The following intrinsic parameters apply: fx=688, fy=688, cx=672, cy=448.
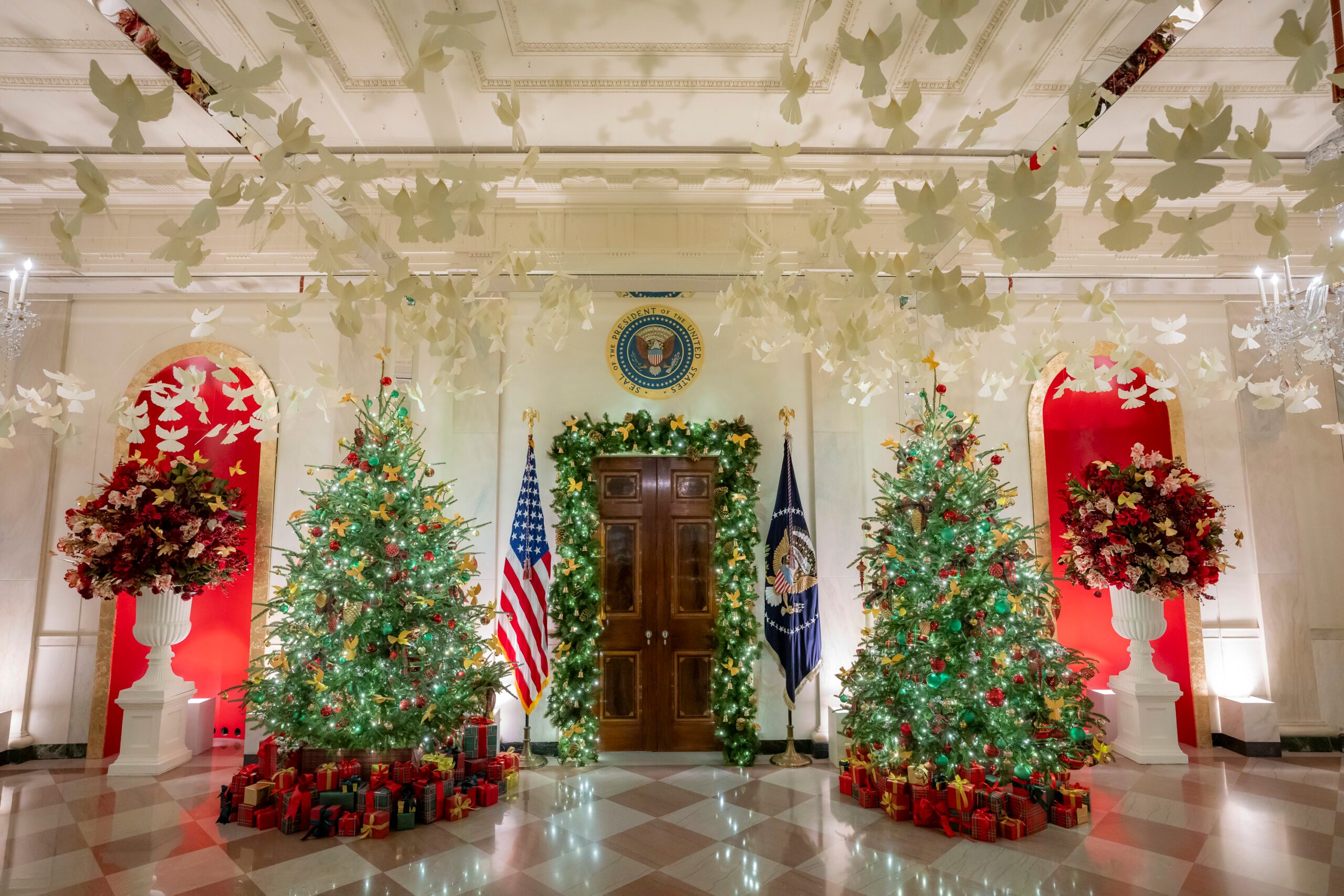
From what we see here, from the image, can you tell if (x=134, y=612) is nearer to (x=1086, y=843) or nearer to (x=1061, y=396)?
(x=1086, y=843)

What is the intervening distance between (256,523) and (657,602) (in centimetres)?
353

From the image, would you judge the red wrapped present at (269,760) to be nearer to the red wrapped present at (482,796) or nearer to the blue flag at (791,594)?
the red wrapped present at (482,796)

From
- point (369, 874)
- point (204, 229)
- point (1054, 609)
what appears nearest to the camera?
point (204, 229)

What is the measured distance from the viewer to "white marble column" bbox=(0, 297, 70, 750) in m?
5.55

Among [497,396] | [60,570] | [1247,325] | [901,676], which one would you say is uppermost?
[1247,325]

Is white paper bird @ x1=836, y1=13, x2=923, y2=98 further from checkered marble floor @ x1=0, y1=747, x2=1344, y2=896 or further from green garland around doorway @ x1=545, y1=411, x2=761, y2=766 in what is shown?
green garland around doorway @ x1=545, y1=411, x2=761, y2=766

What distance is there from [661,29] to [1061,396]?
182 inches

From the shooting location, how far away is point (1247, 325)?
5.94 metres

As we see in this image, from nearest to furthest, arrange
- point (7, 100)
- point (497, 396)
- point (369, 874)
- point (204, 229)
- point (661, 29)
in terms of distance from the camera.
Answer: point (204, 229)
point (369, 874)
point (661, 29)
point (7, 100)
point (497, 396)

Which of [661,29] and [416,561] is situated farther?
[416,561]

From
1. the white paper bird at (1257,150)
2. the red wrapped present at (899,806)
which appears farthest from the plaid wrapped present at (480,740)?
the white paper bird at (1257,150)

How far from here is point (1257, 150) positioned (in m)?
1.25

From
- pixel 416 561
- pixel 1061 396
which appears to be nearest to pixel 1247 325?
pixel 1061 396

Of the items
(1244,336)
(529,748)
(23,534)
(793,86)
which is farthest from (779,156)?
(23,534)
